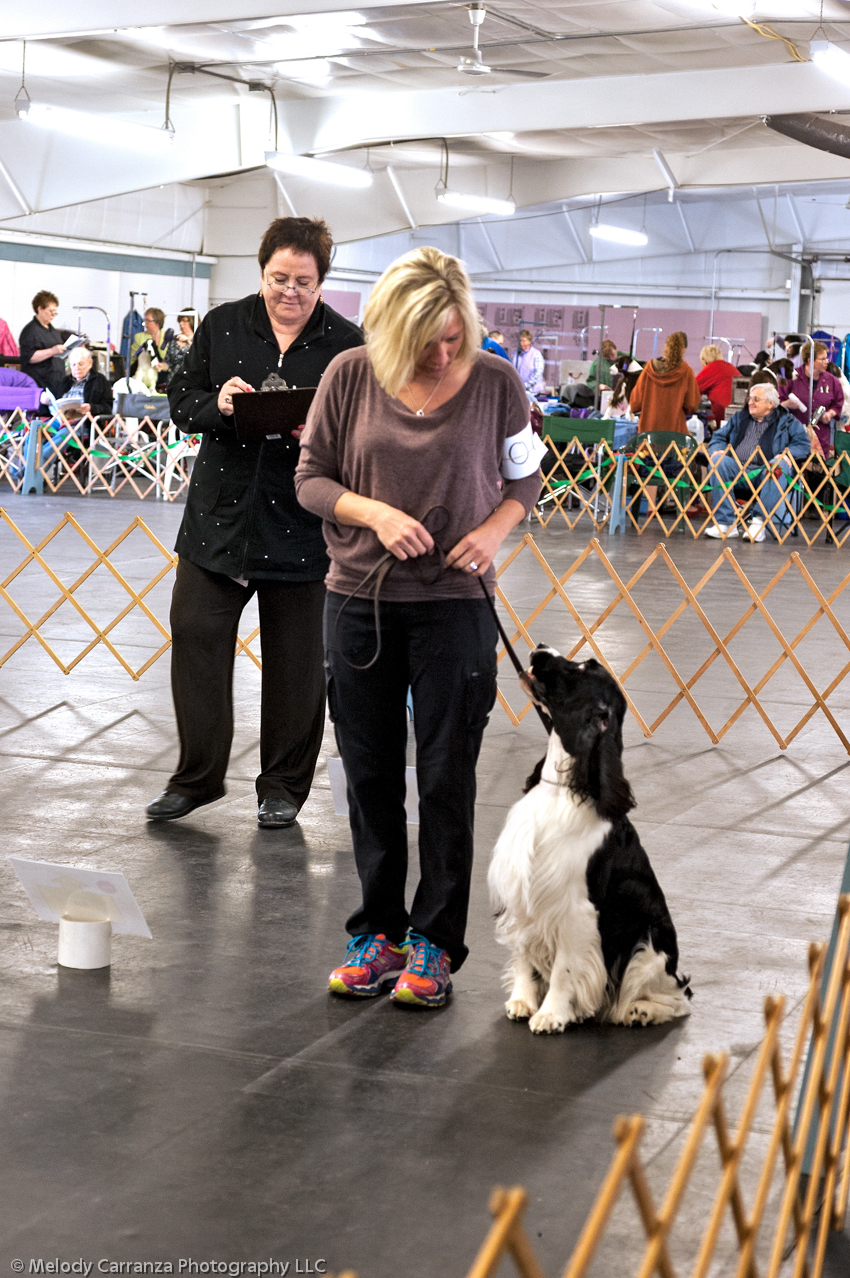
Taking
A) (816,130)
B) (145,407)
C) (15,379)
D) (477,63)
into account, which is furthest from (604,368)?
(15,379)

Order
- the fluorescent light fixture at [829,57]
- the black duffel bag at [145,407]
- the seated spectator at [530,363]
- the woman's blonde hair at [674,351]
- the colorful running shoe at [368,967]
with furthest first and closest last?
the seated spectator at [530,363] < the black duffel bag at [145,407] < the woman's blonde hair at [674,351] < the fluorescent light fixture at [829,57] < the colorful running shoe at [368,967]

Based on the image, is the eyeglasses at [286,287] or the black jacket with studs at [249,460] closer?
the eyeglasses at [286,287]

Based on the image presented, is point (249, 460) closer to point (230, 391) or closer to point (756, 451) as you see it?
point (230, 391)

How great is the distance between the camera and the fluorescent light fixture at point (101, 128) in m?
14.1

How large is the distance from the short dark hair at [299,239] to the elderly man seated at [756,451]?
30.2ft

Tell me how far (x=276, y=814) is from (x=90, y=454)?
10.6 metres

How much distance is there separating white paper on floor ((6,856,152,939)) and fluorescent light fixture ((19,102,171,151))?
12.4 m

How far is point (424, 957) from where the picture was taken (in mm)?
2764

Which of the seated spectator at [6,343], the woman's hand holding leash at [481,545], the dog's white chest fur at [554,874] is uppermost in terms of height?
the seated spectator at [6,343]

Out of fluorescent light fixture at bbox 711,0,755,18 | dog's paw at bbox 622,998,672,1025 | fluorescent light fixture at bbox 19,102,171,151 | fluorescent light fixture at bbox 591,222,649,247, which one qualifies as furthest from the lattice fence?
fluorescent light fixture at bbox 591,222,649,247

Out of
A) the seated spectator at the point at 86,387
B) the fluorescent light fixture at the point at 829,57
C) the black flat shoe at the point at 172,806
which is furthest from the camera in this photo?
the seated spectator at the point at 86,387

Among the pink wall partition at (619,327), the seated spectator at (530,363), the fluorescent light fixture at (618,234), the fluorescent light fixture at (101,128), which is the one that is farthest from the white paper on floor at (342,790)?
the pink wall partition at (619,327)

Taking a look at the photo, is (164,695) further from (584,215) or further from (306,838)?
(584,215)

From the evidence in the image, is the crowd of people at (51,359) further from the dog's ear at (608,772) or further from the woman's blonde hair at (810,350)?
the dog's ear at (608,772)
